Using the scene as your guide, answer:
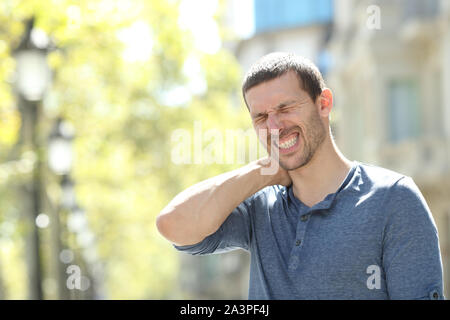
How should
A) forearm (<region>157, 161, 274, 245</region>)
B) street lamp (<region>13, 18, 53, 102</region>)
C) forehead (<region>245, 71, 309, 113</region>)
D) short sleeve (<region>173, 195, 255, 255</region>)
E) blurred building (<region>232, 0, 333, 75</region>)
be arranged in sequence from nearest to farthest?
forehead (<region>245, 71, 309, 113</region>), forearm (<region>157, 161, 274, 245</region>), short sleeve (<region>173, 195, 255, 255</region>), street lamp (<region>13, 18, 53, 102</region>), blurred building (<region>232, 0, 333, 75</region>)

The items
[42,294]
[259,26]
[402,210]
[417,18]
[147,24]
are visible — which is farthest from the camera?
[259,26]

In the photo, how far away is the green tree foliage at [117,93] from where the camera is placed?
543 inches

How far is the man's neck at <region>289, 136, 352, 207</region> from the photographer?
3.03 metres

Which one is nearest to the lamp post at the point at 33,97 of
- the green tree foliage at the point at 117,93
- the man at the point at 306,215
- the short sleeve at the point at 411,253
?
the green tree foliage at the point at 117,93

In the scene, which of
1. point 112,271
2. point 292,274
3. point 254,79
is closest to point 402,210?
point 292,274

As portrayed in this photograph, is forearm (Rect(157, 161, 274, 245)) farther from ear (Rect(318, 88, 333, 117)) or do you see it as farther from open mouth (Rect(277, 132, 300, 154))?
ear (Rect(318, 88, 333, 117))

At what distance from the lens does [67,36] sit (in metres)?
13.2

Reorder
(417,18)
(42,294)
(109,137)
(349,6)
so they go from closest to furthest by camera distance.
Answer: (42,294) < (417,18) < (109,137) < (349,6)

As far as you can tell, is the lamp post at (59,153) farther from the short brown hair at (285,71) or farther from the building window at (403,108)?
the short brown hair at (285,71)

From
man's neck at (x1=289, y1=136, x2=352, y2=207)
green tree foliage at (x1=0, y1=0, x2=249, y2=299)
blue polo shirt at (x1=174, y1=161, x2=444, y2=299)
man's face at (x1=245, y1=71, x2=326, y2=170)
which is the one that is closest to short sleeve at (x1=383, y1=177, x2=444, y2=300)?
blue polo shirt at (x1=174, y1=161, x2=444, y2=299)

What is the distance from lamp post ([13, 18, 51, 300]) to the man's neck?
7.66 m

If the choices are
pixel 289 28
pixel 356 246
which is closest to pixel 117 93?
pixel 356 246

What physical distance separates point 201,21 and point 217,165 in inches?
138

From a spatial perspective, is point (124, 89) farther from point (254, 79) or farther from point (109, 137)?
point (254, 79)
